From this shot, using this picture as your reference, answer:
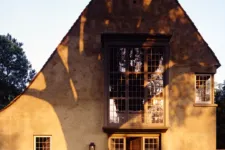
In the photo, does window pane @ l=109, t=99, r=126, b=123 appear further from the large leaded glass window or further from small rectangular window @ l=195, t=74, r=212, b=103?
small rectangular window @ l=195, t=74, r=212, b=103

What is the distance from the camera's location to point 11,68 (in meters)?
49.7

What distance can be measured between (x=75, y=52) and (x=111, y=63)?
1.90 meters

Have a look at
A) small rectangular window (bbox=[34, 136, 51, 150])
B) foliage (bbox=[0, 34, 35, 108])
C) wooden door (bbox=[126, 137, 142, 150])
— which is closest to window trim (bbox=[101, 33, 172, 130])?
wooden door (bbox=[126, 137, 142, 150])

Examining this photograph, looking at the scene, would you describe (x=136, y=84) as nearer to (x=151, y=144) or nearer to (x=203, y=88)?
(x=151, y=144)

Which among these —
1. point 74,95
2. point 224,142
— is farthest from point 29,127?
point 224,142

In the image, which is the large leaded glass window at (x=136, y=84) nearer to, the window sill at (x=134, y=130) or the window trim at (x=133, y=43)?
the window trim at (x=133, y=43)

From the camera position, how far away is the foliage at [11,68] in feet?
152

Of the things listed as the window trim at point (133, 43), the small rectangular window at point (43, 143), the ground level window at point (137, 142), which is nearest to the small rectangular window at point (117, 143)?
the ground level window at point (137, 142)

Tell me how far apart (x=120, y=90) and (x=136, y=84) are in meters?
0.82

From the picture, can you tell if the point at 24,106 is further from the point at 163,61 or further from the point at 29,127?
the point at 163,61

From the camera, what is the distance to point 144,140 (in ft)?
48.3

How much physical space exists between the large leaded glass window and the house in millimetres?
47

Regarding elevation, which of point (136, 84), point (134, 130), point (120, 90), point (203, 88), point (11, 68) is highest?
point (11, 68)

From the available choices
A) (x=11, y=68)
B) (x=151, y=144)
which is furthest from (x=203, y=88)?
(x=11, y=68)
